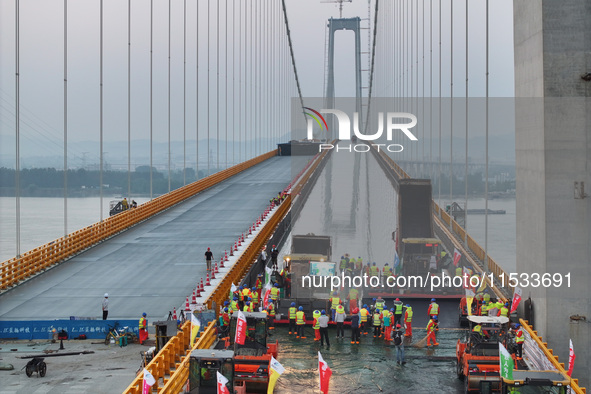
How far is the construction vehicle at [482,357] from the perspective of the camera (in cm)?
1786

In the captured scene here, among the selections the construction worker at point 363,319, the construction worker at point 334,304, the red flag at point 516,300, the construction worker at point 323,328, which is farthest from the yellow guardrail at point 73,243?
the red flag at point 516,300

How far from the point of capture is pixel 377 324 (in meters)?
25.0

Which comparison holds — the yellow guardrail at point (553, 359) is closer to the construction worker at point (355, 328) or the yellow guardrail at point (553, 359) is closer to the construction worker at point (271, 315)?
the construction worker at point (355, 328)

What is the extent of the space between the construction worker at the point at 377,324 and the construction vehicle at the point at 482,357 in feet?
14.0

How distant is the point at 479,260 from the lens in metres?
38.4

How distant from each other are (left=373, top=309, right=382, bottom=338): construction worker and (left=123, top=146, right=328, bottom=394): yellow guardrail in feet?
16.5

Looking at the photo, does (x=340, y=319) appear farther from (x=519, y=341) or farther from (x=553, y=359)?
(x=553, y=359)

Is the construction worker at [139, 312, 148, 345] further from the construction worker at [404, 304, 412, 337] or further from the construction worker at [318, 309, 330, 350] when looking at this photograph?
the construction worker at [404, 304, 412, 337]

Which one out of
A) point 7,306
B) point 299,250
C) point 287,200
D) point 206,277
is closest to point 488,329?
point 206,277

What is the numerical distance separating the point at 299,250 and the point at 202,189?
1143 inches

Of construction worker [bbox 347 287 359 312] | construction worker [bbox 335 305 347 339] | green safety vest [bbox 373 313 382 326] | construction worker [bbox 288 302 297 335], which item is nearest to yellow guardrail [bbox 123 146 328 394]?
construction worker [bbox 288 302 297 335]

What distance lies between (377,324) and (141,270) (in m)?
13.0

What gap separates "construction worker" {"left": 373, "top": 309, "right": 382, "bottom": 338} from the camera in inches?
985

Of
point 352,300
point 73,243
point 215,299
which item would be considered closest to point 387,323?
point 352,300
